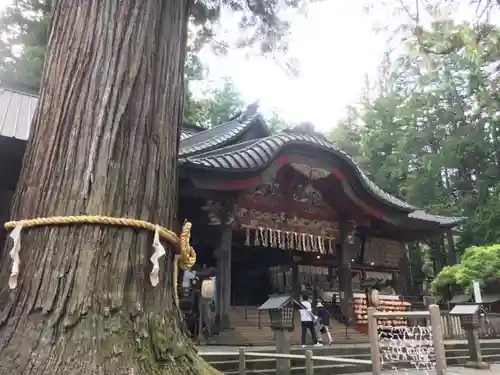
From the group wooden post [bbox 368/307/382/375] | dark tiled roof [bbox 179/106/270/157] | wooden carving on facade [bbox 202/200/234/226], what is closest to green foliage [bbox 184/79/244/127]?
dark tiled roof [bbox 179/106/270/157]

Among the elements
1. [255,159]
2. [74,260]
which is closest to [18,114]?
[255,159]

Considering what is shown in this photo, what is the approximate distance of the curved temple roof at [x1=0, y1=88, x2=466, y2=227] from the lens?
24.0 ft

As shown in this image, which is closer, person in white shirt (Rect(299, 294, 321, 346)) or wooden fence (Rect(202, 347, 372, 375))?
wooden fence (Rect(202, 347, 372, 375))

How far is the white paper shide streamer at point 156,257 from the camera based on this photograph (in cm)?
215

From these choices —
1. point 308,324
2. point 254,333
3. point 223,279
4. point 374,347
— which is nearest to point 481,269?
point 308,324

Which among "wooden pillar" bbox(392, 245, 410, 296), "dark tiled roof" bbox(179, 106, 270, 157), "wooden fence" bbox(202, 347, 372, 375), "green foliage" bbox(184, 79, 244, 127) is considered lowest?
"wooden fence" bbox(202, 347, 372, 375)

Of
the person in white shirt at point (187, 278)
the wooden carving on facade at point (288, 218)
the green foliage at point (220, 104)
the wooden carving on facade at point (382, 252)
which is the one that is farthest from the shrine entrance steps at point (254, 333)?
the green foliage at point (220, 104)

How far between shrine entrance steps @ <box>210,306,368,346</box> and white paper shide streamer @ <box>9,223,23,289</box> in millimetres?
7837

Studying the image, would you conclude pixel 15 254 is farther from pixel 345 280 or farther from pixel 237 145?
pixel 345 280

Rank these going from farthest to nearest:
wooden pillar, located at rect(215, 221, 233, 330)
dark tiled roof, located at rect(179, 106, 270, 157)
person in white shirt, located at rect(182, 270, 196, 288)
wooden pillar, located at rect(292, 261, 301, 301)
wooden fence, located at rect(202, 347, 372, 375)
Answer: wooden pillar, located at rect(292, 261, 301, 301), dark tiled roof, located at rect(179, 106, 270, 157), person in white shirt, located at rect(182, 270, 196, 288), wooden pillar, located at rect(215, 221, 233, 330), wooden fence, located at rect(202, 347, 372, 375)

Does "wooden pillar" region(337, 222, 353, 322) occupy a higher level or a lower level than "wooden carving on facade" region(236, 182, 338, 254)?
lower

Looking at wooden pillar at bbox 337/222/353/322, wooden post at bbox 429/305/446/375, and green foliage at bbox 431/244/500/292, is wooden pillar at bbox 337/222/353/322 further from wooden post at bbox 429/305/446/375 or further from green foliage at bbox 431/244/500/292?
wooden post at bbox 429/305/446/375

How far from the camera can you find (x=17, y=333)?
1.90 metres

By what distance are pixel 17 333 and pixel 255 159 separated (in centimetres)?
853
